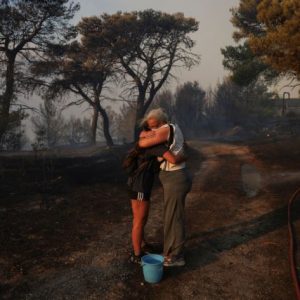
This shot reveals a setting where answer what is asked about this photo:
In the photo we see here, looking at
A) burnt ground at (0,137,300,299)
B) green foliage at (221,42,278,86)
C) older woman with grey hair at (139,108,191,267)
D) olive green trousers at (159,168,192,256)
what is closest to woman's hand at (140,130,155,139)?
older woman with grey hair at (139,108,191,267)

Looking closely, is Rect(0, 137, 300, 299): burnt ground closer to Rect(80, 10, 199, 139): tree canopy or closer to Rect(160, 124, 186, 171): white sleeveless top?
Rect(160, 124, 186, 171): white sleeveless top

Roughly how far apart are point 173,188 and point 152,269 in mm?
1068

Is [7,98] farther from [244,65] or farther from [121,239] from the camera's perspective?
[244,65]

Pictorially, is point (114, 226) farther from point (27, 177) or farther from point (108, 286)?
point (27, 177)

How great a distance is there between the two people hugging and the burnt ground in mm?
400

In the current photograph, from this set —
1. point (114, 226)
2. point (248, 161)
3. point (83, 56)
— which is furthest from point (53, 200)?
point (83, 56)

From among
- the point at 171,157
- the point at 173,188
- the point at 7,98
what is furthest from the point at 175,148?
the point at 7,98

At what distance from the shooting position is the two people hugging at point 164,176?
4852 millimetres

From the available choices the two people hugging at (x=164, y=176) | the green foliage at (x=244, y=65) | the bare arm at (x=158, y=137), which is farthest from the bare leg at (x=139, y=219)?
the green foliage at (x=244, y=65)

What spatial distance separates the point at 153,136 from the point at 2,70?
17.3 meters

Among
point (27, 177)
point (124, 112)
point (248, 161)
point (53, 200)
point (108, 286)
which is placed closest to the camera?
point (108, 286)

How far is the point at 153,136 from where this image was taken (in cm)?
481

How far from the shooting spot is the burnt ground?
4.50m

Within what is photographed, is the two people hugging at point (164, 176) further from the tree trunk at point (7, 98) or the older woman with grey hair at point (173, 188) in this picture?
the tree trunk at point (7, 98)
